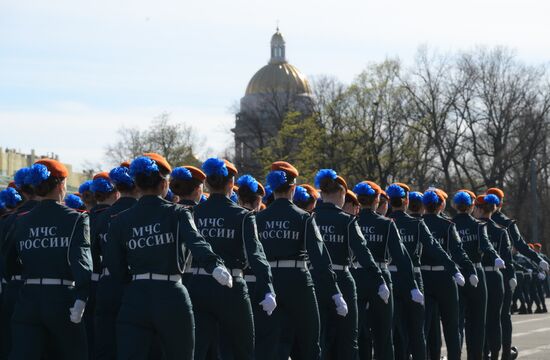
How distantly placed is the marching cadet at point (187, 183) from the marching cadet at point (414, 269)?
3.27m

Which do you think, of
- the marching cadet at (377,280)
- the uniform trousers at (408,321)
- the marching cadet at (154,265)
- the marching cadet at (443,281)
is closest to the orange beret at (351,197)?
the marching cadet at (377,280)

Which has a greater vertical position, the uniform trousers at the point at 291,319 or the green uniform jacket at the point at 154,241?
the green uniform jacket at the point at 154,241

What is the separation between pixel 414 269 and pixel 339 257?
1843mm

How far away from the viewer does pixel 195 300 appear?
8.42m

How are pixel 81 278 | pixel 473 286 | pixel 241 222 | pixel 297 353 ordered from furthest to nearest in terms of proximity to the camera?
pixel 473 286 → pixel 297 353 → pixel 241 222 → pixel 81 278

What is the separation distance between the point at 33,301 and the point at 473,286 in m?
6.81

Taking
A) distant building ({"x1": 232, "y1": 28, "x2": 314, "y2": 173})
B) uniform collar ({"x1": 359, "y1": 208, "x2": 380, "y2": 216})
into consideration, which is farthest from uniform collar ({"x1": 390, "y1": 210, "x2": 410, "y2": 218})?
distant building ({"x1": 232, "y1": 28, "x2": 314, "y2": 173})

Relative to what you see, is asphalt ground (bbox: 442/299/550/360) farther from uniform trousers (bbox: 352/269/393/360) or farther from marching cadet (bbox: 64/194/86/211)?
marching cadet (bbox: 64/194/86/211)

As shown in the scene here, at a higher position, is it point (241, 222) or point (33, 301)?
point (241, 222)

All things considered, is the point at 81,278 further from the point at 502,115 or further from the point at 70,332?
the point at 502,115

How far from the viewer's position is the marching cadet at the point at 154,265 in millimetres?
7438

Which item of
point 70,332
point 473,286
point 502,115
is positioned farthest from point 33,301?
point 502,115

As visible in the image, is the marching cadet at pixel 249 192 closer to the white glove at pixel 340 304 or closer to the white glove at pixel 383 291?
the white glove at pixel 340 304

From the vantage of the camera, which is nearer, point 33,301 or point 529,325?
point 33,301
